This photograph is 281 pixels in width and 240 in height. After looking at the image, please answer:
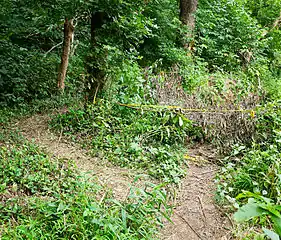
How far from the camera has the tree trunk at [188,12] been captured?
8.56 metres

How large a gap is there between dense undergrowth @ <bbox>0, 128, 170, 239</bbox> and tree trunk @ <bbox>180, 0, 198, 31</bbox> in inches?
249

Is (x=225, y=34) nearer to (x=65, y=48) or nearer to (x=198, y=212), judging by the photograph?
(x=65, y=48)

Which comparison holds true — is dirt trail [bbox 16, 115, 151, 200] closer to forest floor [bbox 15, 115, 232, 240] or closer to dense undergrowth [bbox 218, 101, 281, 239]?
forest floor [bbox 15, 115, 232, 240]

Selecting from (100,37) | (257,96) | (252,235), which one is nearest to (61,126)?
(100,37)

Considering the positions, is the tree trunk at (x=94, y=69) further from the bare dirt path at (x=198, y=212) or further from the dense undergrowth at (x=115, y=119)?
the bare dirt path at (x=198, y=212)

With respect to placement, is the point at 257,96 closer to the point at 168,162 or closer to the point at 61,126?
the point at 168,162

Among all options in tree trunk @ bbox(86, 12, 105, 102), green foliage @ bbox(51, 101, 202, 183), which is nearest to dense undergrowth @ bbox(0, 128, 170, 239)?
green foliage @ bbox(51, 101, 202, 183)

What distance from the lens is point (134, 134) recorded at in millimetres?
4660

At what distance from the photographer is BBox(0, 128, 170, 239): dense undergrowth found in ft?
8.00

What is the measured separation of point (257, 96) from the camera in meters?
5.82

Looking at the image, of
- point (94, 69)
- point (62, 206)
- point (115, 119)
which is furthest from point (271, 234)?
point (94, 69)

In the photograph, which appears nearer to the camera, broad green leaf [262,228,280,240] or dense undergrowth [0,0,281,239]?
broad green leaf [262,228,280,240]

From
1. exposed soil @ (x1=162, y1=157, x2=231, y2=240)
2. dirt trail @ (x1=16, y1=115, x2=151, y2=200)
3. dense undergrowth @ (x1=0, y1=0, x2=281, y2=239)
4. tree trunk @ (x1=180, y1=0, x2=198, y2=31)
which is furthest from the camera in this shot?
tree trunk @ (x1=180, y1=0, x2=198, y2=31)

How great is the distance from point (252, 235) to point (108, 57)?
3.03 meters
